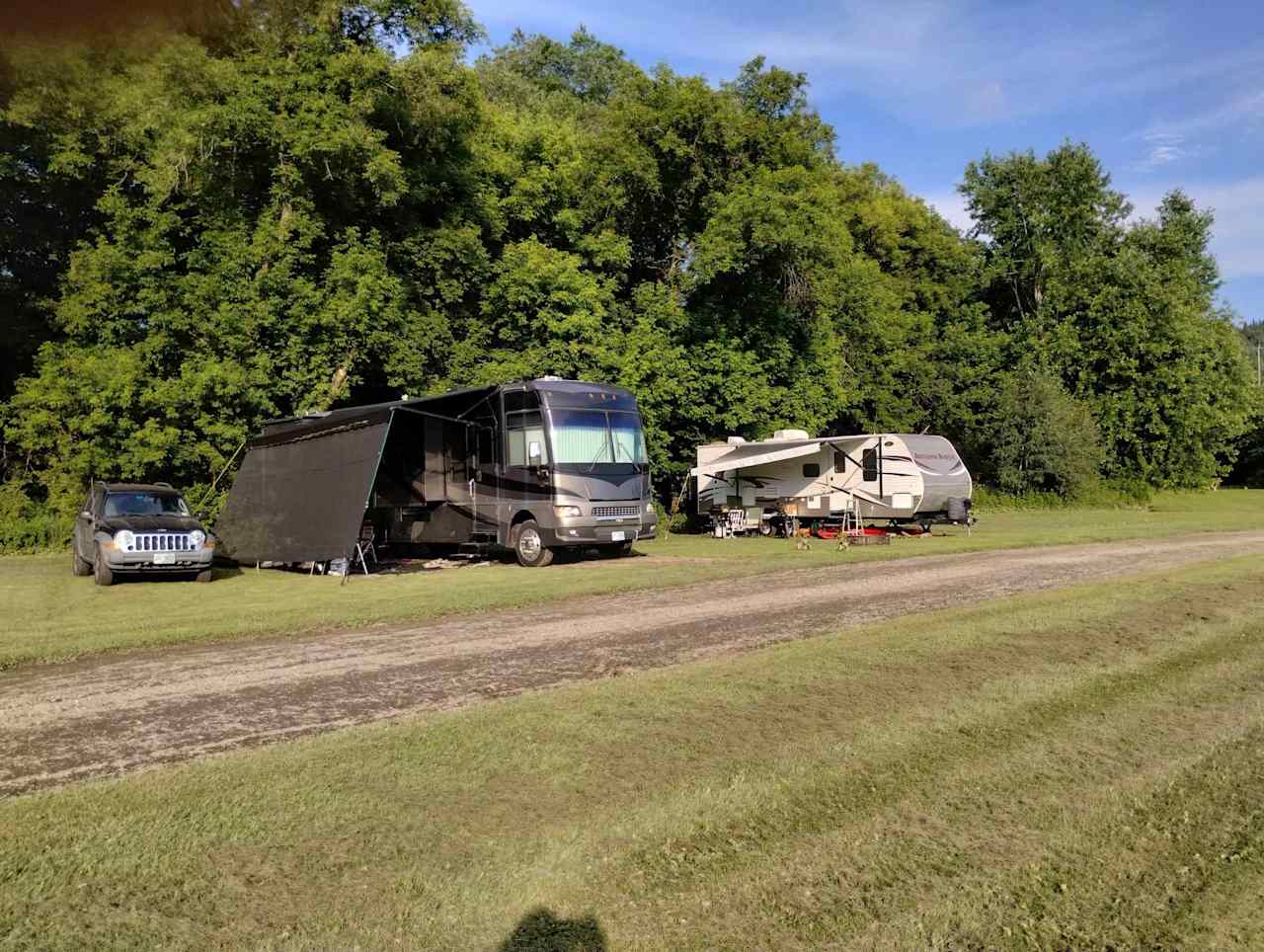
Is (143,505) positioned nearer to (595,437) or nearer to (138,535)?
(138,535)

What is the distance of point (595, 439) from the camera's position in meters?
18.9

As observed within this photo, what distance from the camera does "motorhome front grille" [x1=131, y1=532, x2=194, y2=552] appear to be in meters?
15.6

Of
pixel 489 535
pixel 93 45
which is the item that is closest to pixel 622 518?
pixel 489 535

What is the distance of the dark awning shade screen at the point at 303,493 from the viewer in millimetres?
15898

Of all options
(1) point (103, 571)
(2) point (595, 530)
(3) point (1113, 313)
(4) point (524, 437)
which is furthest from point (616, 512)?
(3) point (1113, 313)

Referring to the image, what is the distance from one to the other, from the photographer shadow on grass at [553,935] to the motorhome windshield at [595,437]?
48.9ft

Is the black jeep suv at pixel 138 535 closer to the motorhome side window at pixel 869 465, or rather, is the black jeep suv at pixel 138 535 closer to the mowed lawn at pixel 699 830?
the mowed lawn at pixel 699 830

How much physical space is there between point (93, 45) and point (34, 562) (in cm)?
2135

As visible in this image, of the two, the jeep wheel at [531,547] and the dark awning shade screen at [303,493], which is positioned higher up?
the dark awning shade screen at [303,493]

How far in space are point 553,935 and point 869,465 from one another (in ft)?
73.1

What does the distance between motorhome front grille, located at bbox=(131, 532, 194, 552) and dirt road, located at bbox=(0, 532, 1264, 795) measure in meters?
7.50

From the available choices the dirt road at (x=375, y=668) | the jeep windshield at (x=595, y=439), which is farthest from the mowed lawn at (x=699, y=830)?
the jeep windshield at (x=595, y=439)

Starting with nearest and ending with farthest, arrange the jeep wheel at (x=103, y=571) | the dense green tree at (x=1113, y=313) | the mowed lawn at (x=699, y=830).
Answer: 1. the mowed lawn at (x=699, y=830)
2. the jeep wheel at (x=103, y=571)
3. the dense green tree at (x=1113, y=313)

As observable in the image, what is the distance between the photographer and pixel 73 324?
72.7ft
